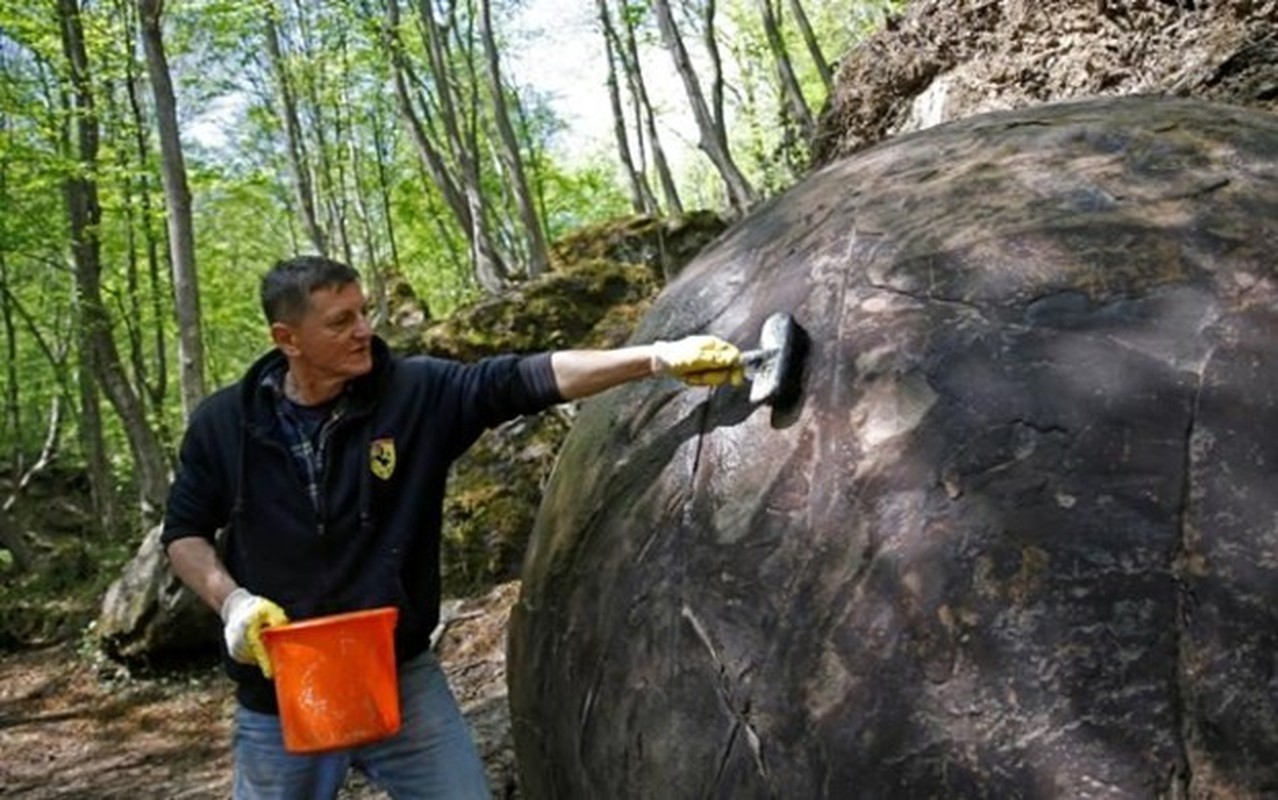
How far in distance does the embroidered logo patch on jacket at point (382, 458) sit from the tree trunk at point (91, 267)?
10530 millimetres

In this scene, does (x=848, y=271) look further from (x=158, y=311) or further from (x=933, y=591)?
(x=158, y=311)

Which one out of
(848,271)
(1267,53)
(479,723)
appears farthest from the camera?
(479,723)

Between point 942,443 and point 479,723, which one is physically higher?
point 942,443

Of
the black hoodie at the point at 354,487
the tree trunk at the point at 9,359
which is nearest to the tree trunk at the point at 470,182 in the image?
the tree trunk at the point at 9,359

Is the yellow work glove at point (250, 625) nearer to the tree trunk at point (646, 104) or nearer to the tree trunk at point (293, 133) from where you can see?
the tree trunk at point (646, 104)

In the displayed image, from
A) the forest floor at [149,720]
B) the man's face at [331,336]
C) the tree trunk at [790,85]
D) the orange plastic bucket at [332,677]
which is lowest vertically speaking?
the forest floor at [149,720]

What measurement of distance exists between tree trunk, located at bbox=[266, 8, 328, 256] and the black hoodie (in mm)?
18610

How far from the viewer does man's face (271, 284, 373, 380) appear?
8.77ft

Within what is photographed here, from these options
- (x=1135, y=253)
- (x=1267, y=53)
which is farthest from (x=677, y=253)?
(x=1135, y=253)

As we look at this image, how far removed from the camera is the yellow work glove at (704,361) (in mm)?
2055

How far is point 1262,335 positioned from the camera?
1.59 metres

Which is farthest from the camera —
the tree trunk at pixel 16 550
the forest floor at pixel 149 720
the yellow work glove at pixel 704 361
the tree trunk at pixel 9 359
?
the tree trunk at pixel 9 359

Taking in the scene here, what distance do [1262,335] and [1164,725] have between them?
554 millimetres

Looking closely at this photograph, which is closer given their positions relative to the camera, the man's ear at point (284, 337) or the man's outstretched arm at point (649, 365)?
the man's outstretched arm at point (649, 365)
